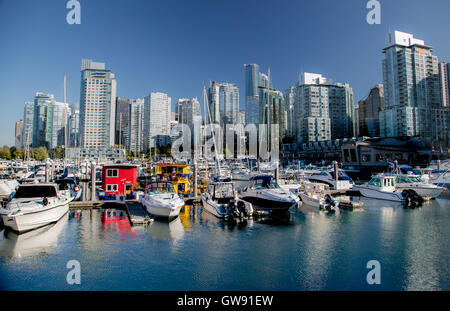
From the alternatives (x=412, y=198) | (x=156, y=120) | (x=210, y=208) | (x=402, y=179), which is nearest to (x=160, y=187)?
(x=210, y=208)

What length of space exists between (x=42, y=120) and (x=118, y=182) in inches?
6330

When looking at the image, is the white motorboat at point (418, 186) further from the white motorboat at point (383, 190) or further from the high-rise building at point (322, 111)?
the high-rise building at point (322, 111)

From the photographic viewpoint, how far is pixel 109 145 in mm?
142000

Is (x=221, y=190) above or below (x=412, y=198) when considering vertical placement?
above

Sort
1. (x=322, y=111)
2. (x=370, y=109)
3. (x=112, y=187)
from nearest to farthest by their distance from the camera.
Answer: (x=112, y=187) < (x=322, y=111) < (x=370, y=109)

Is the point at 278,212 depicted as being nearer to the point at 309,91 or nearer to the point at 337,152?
the point at 337,152

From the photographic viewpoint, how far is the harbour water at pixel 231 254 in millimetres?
9414

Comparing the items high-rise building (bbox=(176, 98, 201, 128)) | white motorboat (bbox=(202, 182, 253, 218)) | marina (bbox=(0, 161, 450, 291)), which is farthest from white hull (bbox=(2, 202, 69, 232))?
high-rise building (bbox=(176, 98, 201, 128))

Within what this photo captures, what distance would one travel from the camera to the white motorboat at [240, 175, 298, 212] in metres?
19.9

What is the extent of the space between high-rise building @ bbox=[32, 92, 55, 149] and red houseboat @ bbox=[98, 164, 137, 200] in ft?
505

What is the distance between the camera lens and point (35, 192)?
1720 centimetres

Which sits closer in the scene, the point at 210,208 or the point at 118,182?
the point at 210,208

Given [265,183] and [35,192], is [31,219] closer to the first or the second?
[35,192]

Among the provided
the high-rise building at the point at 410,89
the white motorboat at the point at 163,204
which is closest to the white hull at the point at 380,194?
the white motorboat at the point at 163,204
